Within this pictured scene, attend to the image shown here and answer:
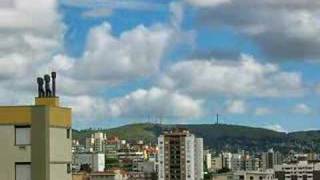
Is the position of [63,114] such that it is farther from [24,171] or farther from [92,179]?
[92,179]

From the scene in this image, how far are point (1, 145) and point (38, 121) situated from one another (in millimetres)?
1311

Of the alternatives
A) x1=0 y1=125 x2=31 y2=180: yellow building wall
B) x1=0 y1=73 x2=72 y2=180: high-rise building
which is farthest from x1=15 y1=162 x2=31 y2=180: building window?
x1=0 y1=125 x2=31 y2=180: yellow building wall

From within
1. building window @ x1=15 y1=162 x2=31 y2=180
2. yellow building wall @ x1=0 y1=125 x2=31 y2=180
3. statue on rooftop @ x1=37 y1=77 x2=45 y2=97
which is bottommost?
building window @ x1=15 y1=162 x2=31 y2=180

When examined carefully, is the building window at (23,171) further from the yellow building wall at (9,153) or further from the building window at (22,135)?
the building window at (22,135)

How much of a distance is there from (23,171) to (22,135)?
103cm

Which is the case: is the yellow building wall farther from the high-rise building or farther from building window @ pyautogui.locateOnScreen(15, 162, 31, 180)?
building window @ pyautogui.locateOnScreen(15, 162, 31, 180)

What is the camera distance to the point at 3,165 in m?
26.2

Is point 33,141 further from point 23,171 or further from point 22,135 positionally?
point 23,171

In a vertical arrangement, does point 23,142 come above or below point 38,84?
below

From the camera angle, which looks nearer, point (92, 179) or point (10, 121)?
point (10, 121)

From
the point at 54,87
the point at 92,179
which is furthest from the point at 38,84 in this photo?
the point at 92,179

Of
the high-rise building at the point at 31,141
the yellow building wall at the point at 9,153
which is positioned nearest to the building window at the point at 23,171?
the high-rise building at the point at 31,141

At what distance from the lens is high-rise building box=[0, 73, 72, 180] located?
2592 cm

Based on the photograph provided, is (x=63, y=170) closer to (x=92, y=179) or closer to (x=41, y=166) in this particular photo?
(x=41, y=166)
